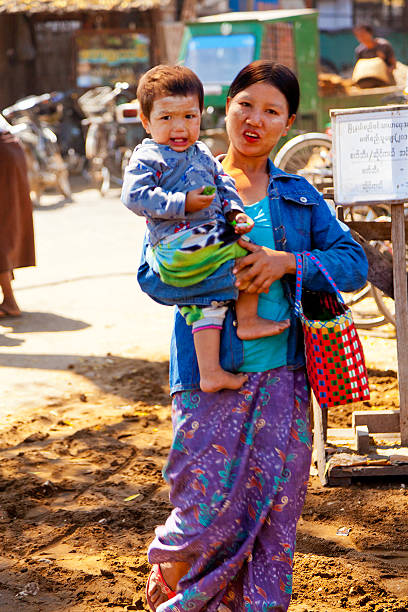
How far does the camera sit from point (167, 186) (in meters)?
2.41

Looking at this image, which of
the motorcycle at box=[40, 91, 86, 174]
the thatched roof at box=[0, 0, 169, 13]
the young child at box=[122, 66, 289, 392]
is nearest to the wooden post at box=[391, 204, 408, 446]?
the young child at box=[122, 66, 289, 392]

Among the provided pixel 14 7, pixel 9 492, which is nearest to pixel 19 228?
pixel 9 492

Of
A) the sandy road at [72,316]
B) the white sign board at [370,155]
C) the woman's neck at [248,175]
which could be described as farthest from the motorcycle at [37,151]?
the woman's neck at [248,175]

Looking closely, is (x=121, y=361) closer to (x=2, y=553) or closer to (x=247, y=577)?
(x=2, y=553)

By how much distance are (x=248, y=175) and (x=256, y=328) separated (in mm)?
463

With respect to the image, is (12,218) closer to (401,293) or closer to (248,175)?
(401,293)

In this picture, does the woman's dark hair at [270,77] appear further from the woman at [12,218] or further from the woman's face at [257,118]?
the woman at [12,218]

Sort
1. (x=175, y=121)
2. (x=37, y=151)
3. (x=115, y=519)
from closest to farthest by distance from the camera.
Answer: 1. (x=175, y=121)
2. (x=115, y=519)
3. (x=37, y=151)

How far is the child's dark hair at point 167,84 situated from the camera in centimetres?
240

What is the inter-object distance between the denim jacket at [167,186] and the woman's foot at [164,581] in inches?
36.8

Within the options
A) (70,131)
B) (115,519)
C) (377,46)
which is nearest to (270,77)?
(115,519)

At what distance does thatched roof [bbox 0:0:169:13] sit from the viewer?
61.4 ft

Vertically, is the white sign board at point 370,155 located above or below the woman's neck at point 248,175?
below

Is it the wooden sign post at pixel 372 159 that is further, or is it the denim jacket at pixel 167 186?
the wooden sign post at pixel 372 159
